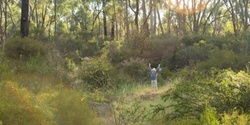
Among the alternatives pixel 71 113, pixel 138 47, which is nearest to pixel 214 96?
pixel 71 113

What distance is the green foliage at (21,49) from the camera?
13.8 m

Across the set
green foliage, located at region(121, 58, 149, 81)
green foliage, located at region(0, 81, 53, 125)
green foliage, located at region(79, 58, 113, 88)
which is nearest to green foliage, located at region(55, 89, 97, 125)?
green foliage, located at region(0, 81, 53, 125)

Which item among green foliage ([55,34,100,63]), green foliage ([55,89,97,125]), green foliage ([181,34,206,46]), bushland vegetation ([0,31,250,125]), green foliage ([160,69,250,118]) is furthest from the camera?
green foliage ([55,34,100,63])

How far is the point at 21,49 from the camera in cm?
1388

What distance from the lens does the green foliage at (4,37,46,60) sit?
13.8 m

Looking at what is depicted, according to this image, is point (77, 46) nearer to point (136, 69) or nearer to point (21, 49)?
point (136, 69)

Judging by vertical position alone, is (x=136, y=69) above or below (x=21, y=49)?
below

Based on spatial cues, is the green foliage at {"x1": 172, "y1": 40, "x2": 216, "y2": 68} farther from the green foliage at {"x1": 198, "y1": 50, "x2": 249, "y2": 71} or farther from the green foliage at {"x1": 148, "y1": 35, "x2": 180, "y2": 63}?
the green foliage at {"x1": 198, "y1": 50, "x2": 249, "y2": 71}

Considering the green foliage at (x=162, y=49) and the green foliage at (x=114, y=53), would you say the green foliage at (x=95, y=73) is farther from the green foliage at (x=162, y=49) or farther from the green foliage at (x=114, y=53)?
the green foliage at (x=162, y=49)

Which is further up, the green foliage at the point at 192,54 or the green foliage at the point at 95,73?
Result: the green foliage at the point at 192,54

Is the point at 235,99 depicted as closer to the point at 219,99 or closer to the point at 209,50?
the point at 219,99

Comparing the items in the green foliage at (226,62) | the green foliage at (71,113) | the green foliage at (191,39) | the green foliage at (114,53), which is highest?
the green foliage at (191,39)

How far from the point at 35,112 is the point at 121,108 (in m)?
1.87

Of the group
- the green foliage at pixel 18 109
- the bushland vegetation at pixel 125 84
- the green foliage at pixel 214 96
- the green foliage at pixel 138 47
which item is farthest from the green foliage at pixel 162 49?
the green foliage at pixel 18 109
